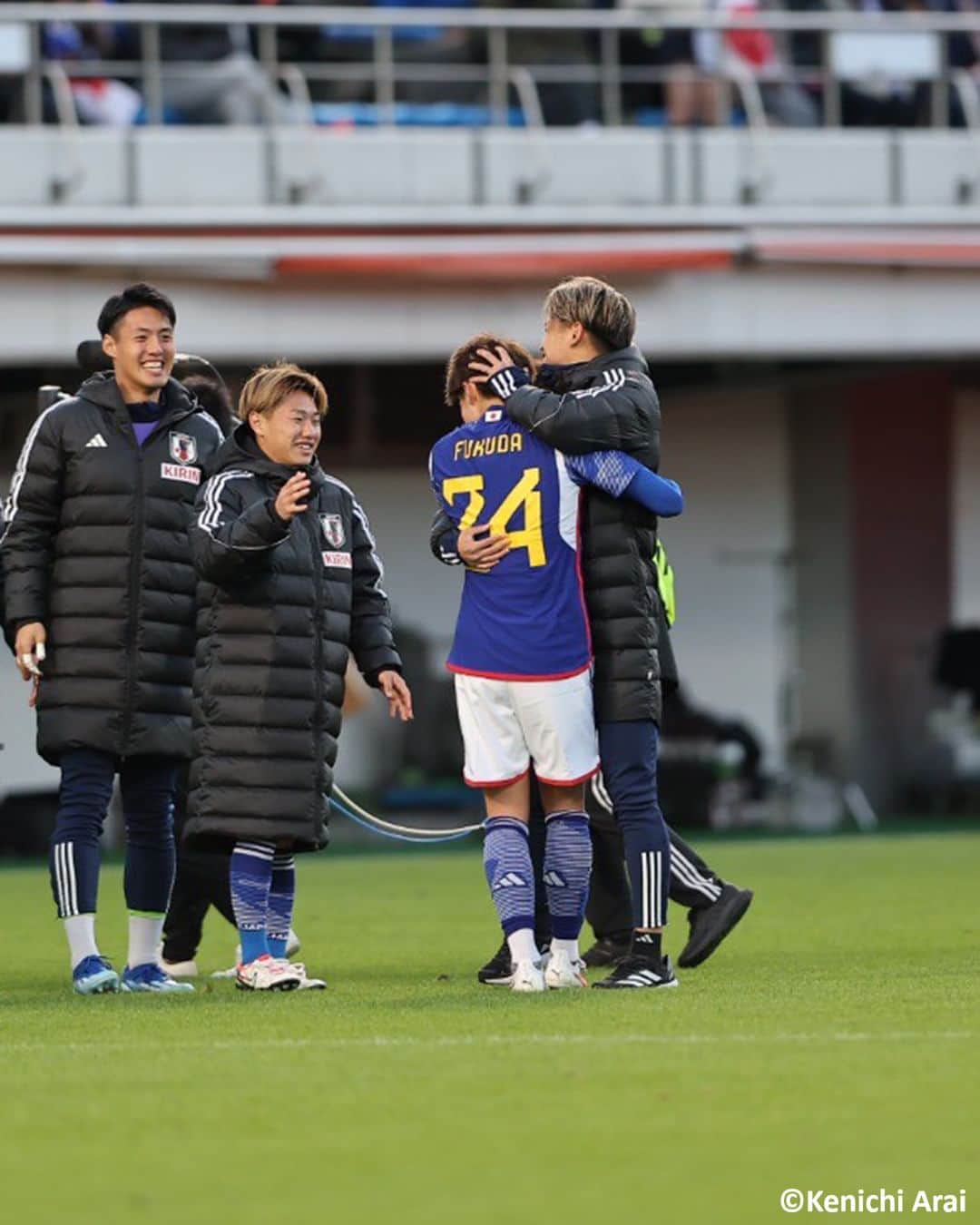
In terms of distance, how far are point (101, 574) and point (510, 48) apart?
11.8 m

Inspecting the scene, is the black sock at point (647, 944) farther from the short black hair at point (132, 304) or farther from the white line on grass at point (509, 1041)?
the short black hair at point (132, 304)

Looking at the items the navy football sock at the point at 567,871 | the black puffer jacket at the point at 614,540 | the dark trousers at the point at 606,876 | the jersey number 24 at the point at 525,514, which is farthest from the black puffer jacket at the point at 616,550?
the dark trousers at the point at 606,876

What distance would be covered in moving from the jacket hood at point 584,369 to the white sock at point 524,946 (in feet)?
4.91

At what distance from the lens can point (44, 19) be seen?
718 inches

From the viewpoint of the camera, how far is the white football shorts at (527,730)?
7.73 meters

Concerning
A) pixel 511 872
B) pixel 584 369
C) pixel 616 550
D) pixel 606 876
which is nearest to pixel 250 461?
pixel 584 369

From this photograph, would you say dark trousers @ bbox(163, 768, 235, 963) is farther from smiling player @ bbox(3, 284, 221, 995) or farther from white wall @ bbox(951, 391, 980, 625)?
white wall @ bbox(951, 391, 980, 625)

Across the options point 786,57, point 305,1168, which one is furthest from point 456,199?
point 305,1168

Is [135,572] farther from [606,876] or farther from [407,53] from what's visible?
[407,53]

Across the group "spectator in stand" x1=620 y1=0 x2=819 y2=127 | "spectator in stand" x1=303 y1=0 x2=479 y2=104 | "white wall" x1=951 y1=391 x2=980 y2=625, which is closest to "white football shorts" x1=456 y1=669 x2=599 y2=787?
"spectator in stand" x1=303 y1=0 x2=479 y2=104

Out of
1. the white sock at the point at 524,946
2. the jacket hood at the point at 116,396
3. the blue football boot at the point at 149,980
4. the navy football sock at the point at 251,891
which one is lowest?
the blue football boot at the point at 149,980

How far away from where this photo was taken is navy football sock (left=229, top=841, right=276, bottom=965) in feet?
26.0

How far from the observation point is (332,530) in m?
8.17

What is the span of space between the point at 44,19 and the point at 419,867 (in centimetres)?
599
